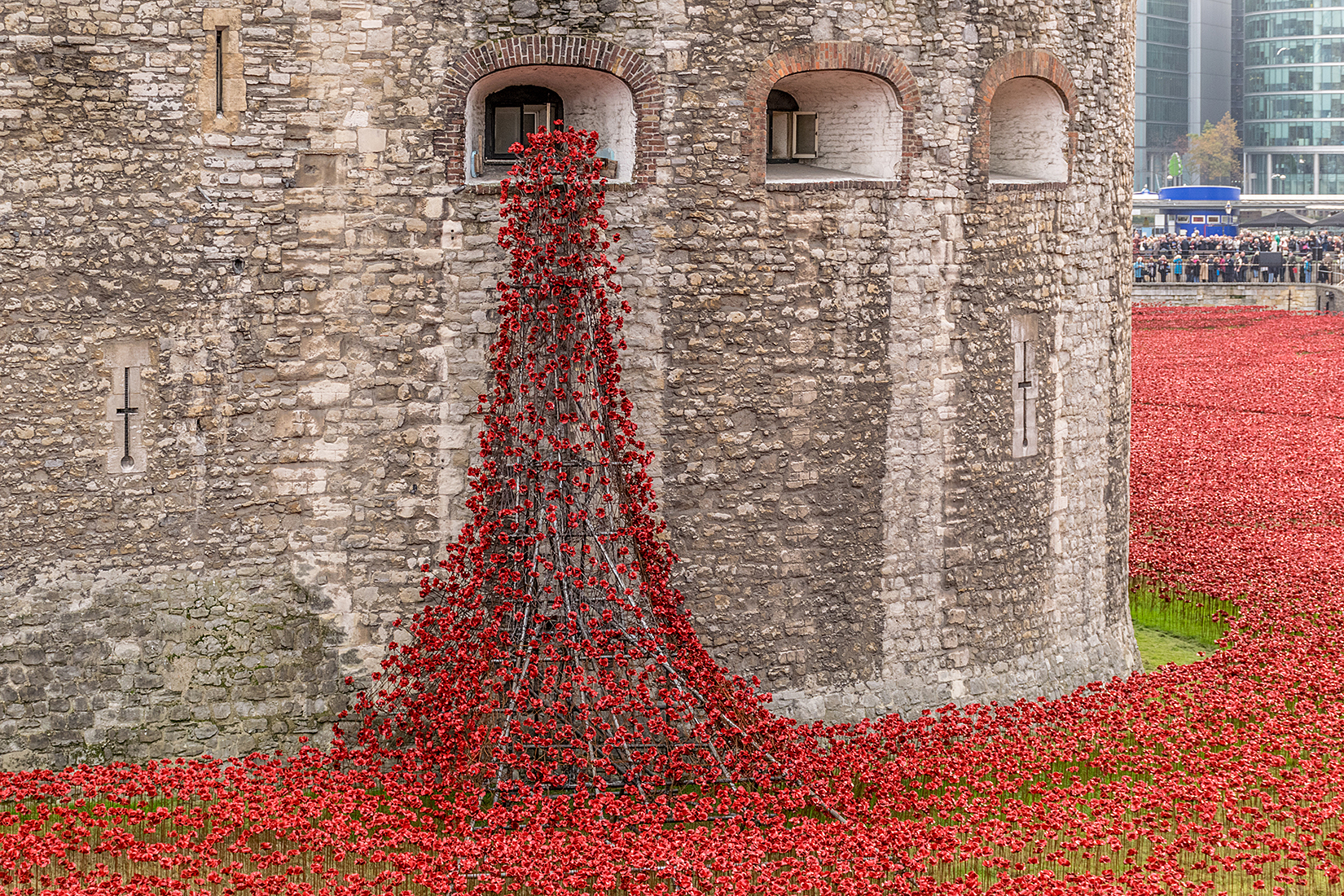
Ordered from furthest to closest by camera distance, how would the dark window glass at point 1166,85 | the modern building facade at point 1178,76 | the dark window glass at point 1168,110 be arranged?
1. the dark window glass at point 1168,110
2. the dark window glass at point 1166,85
3. the modern building facade at point 1178,76

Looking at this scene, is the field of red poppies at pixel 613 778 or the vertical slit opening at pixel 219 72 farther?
the vertical slit opening at pixel 219 72

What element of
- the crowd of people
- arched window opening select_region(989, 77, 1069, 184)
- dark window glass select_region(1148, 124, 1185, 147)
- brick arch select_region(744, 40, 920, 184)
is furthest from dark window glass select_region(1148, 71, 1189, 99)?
brick arch select_region(744, 40, 920, 184)

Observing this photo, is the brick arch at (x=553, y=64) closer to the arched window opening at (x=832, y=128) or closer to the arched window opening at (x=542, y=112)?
the arched window opening at (x=542, y=112)

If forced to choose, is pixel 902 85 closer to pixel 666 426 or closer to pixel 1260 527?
pixel 666 426

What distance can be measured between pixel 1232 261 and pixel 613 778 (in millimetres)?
44339

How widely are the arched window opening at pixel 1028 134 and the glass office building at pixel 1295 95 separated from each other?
294ft

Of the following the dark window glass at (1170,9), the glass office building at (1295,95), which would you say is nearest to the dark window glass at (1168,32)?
the dark window glass at (1170,9)

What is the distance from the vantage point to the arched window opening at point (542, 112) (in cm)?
1045

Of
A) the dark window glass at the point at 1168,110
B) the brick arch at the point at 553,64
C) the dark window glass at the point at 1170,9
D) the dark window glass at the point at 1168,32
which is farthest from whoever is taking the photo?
the dark window glass at the point at 1168,110

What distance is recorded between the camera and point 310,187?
10.1m

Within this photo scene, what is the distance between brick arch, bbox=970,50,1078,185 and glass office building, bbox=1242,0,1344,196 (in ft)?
295

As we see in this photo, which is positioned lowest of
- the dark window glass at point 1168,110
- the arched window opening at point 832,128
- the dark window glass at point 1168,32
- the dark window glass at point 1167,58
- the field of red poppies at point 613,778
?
the field of red poppies at point 613,778

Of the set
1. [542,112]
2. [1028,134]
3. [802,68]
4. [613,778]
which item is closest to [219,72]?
[542,112]

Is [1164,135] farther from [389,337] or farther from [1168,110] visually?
[389,337]
